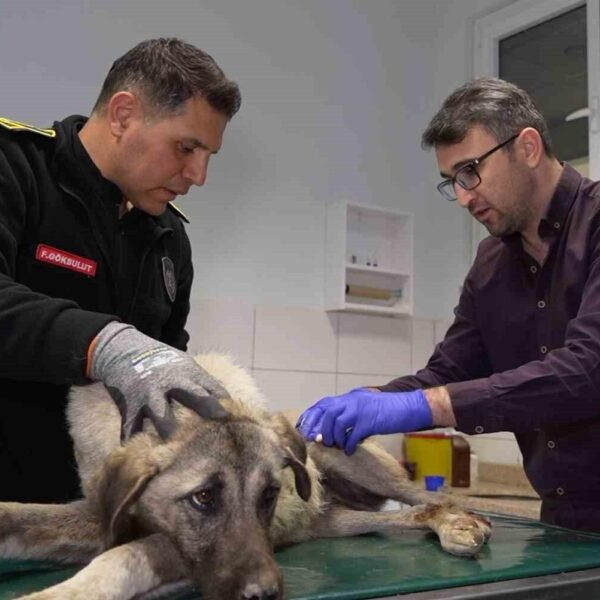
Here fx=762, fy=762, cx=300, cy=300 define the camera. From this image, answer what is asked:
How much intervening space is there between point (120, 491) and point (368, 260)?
10.1ft

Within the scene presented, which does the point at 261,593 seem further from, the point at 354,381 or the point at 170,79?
the point at 354,381

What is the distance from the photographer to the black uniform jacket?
5.61 ft

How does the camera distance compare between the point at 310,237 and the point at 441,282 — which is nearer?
the point at 310,237

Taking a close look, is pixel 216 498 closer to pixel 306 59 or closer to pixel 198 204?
pixel 198 204

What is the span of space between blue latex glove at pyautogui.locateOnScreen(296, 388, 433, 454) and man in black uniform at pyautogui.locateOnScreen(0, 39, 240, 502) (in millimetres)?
491

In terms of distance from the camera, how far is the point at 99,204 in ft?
6.18

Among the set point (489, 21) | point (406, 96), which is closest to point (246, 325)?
point (406, 96)

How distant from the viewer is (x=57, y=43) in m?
3.38

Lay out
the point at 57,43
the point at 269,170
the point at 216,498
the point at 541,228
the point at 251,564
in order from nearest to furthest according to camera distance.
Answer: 1. the point at 251,564
2. the point at 216,498
3. the point at 541,228
4. the point at 57,43
5. the point at 269,170

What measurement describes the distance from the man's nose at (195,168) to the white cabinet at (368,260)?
2100 millimetres

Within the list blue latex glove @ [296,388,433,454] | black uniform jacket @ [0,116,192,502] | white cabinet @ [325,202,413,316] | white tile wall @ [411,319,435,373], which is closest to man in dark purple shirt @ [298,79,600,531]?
blue latex glove @ [296,388,433,454]

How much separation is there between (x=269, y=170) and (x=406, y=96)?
1.12 m

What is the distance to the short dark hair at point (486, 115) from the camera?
2037 millimetres

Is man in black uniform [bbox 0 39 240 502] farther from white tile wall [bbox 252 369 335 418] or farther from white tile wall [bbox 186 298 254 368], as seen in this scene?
white tile wall [bbox 252 369 335 418]
